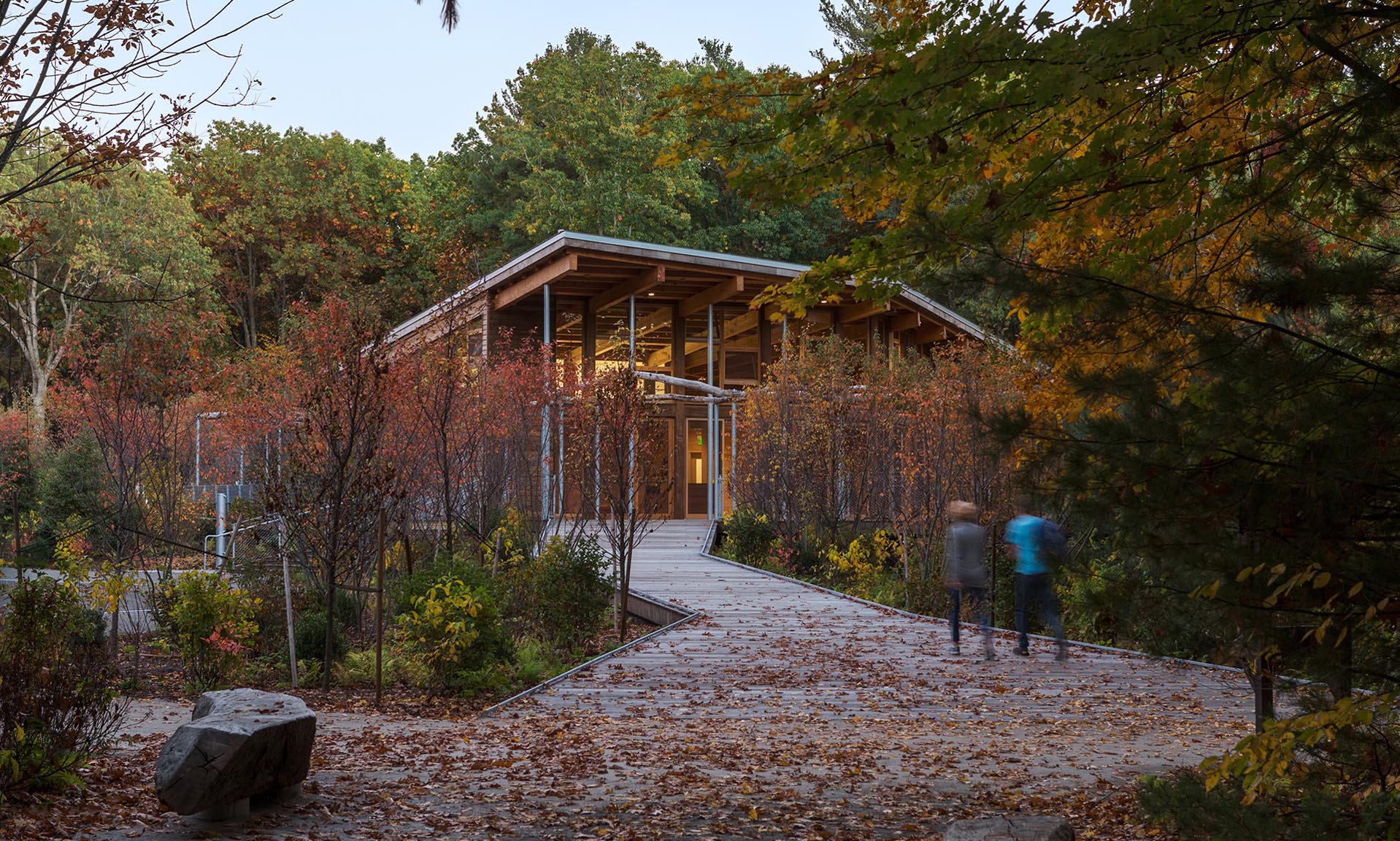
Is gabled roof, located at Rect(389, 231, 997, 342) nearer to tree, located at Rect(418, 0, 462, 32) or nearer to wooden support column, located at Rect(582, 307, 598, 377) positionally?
wooden support column, located at Rect(582, 307, 598, 377)

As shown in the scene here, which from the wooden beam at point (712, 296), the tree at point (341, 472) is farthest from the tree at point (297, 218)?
the tree at point (341, 472)

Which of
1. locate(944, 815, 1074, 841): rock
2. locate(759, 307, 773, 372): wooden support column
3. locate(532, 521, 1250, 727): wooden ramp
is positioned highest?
locate(759, 307, 773, 372): wooden support column

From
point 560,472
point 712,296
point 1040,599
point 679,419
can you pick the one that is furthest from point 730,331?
point 1040,599

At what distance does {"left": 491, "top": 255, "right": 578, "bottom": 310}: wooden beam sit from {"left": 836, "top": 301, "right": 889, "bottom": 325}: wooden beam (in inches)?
292

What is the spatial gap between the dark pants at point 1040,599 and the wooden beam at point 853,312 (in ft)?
58.0

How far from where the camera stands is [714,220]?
141ft

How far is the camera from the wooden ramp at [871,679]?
364 inches

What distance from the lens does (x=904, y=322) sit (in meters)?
31.4

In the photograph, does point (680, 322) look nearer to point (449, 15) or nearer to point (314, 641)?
point (314, 641)

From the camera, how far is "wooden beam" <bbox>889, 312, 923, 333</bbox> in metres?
30.9

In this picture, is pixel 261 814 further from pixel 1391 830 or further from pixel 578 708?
pixel 1391 830

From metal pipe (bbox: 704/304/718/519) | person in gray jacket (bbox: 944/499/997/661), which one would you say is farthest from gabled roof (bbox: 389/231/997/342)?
person in gray jacket (bbox: 944/499/997/661)

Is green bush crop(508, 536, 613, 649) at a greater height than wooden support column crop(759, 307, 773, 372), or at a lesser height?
lesser

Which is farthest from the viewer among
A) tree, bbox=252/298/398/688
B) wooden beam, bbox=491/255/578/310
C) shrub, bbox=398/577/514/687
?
wooden beam, bbox=491/255/578/310
